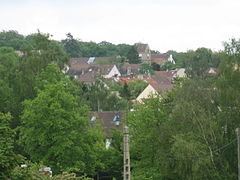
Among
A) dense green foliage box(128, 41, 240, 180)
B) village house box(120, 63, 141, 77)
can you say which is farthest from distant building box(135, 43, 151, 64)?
dense green foliage box(128, 41, 240, 180)

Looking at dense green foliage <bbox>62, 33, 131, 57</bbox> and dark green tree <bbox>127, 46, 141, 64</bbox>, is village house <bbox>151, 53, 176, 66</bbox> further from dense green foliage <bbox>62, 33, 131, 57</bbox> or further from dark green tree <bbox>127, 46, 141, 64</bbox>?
dark green tree <bbox>127, 46, 141, 64</bbox>

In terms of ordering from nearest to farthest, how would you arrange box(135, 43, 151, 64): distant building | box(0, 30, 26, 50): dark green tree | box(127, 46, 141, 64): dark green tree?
box(127, 46, 141, 64): dark green tree, box(0, 30, 26, 50): dark green tree, box(135, 43, 151, 64): distant building

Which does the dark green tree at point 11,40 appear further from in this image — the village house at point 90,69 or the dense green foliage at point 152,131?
the dense green foliage at point 152,131

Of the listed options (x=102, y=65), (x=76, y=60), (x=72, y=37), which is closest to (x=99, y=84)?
(x=102, y=65)

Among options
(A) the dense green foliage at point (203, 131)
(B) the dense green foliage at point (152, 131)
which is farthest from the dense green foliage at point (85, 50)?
(A) the dense green foliage at point (203, 131)

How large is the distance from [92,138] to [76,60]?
10344 cm

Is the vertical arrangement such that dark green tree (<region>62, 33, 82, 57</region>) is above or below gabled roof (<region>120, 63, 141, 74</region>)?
above

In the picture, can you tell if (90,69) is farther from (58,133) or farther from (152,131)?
(58,133)

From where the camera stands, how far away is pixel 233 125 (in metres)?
31.7

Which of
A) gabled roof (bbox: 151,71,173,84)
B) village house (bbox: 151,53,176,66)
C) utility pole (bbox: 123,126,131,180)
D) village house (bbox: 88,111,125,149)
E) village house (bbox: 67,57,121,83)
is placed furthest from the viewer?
village house (bbox: 151,53,176,66)

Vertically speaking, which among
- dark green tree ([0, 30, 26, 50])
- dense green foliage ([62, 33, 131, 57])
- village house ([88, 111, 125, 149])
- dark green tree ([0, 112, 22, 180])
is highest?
dark green tree ([0, 30, 26, 50])

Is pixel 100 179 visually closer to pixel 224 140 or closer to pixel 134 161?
pixel 134 161

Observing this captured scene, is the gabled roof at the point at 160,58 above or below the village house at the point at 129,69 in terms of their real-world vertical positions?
above

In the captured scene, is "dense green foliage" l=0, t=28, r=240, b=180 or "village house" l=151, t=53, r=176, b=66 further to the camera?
"village house" l=151, t=53, r=176, b=66
